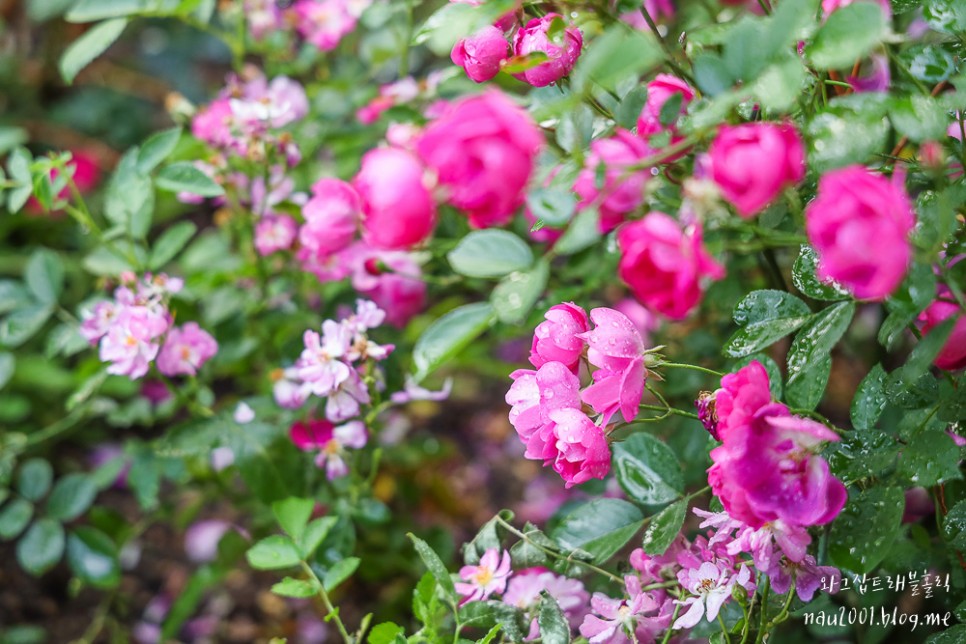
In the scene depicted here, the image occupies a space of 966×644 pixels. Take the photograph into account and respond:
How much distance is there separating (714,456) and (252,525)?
89 cm

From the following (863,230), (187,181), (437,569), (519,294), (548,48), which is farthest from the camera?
(187,181)

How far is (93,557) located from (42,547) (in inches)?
2.6

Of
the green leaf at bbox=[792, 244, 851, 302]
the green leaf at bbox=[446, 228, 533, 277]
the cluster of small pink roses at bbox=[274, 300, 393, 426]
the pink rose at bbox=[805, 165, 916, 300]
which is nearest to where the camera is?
the pink rose at bbox=[805, 165, 916, 300]

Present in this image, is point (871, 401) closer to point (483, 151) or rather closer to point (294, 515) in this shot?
point (483, 151)

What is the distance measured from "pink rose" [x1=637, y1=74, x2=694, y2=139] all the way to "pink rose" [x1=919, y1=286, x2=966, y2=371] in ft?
0.83

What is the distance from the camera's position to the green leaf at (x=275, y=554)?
2.89ft

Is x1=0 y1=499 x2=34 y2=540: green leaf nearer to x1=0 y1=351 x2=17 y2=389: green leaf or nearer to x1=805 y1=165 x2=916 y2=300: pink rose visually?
x1=0 y1=351 x2=17 y2=389: green leaf

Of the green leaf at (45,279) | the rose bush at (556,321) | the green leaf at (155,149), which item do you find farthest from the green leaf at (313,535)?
the green leaf at (45,279)

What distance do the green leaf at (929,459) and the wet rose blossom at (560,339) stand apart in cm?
27

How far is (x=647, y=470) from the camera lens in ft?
2.79

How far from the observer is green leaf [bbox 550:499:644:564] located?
0.84m

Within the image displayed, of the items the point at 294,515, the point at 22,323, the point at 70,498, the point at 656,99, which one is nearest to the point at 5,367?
the point at 22,323

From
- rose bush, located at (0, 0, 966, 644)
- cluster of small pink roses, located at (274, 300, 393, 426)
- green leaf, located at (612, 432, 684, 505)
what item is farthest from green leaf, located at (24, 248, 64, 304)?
green leaf, located at (612, 432, 684, 505)

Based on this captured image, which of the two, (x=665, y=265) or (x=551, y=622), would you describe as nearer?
(x=665, y=265)
